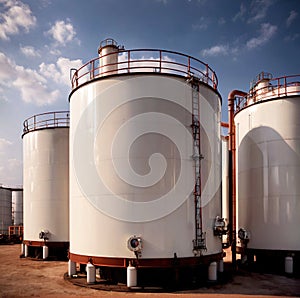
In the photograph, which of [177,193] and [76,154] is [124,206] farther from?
[76,154]

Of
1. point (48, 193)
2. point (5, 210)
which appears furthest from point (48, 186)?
point (5, 210)

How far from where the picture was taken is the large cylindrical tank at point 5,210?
38031 millimetres

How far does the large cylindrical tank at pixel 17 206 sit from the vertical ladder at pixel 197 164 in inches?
1357

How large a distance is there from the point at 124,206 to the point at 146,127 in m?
3.08

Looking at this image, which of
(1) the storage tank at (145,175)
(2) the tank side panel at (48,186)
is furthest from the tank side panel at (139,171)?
(2) the tank side panel at (48,186)

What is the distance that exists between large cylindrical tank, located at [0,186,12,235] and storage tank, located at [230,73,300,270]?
1146 inches

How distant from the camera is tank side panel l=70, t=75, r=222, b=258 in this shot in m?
12.6

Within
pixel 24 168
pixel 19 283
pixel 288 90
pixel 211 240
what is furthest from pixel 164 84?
pixel 24 168

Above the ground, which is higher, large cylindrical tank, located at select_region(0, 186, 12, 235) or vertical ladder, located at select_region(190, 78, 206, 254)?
vertical ladder, located at select_region(190, 78, 206, 254)

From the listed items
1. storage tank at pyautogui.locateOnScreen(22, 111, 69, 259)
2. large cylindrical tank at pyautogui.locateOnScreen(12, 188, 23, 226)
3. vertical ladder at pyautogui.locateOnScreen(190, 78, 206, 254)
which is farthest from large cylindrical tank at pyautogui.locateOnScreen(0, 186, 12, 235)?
vertical ladder at pyautogui.locateOnScreen(190, 78, 206, 254)

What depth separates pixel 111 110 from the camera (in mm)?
13266

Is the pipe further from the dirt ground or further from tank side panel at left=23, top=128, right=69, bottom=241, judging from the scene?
tank side panel at left=23, top=128, right=69, bottom=241

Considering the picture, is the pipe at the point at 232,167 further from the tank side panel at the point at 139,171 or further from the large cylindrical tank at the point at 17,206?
the large cylindrical tank at the point at 17,206

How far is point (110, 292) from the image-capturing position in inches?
478
